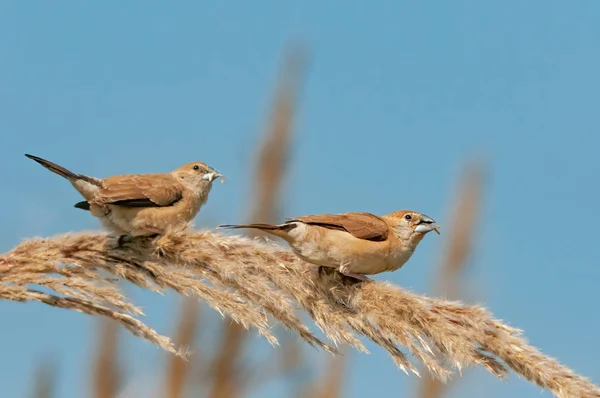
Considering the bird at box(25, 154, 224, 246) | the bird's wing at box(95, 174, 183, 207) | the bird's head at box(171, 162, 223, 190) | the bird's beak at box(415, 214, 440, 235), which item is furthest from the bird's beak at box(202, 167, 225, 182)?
the bird's beak at box(415, 214, 440, 235)

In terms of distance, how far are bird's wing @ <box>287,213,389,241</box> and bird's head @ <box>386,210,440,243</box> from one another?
89mm

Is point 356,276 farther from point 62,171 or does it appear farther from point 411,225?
point 62,171

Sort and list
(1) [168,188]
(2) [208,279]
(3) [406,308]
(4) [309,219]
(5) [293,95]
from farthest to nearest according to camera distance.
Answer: (5) [293,95]
(1) [168,188]
(4) [309,219]
(2) [208,279]
(3) [406,308]

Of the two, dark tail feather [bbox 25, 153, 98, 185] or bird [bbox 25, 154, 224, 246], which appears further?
bird [bbox 25, 154, 224, 246]

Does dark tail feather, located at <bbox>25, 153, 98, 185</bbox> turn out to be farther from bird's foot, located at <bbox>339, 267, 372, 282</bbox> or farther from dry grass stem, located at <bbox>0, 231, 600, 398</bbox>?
bird's foot, located at <bbox>339, 267, 372, 282</bbox>

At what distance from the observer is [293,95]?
512 cm

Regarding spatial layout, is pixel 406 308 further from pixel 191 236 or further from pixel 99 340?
pixel 99 340

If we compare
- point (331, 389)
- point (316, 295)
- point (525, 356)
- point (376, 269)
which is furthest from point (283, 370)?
point (525, 356)

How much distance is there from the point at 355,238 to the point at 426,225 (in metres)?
0.59

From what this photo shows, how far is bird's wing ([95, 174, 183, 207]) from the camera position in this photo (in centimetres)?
439

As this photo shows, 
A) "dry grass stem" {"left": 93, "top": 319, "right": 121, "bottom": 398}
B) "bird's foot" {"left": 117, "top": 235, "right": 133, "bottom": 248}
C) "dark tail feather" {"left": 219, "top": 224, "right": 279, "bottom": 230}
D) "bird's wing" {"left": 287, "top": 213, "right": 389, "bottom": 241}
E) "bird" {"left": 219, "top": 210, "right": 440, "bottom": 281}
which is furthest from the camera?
"dry grass stem" {"left": 93, "top": 319, "right": 121, "bottom": 398}

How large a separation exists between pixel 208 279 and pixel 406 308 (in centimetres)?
81

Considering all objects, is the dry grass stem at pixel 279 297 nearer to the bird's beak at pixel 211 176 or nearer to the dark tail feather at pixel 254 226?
the dark tail feather at pixel 254 226

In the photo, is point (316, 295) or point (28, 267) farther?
point (316, 295)
